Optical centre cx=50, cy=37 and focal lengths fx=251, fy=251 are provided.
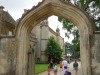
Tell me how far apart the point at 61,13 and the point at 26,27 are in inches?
82.1

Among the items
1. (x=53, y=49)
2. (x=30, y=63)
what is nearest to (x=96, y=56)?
(x=30, y=63)

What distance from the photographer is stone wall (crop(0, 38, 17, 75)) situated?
1352 cm

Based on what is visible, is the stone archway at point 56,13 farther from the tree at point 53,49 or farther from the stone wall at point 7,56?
the tree at point 53,49

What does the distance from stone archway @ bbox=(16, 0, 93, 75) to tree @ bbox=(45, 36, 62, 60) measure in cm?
4137

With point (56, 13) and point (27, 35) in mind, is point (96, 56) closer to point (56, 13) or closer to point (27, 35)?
point (56, 13)

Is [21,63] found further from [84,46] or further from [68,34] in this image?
[68,34]

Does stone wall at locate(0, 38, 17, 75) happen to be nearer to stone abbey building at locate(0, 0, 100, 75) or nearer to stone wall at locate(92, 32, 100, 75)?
stone abbey building at locate(0, 0, 100, 75)

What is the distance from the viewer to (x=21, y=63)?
535 inches

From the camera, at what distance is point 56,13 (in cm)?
1417

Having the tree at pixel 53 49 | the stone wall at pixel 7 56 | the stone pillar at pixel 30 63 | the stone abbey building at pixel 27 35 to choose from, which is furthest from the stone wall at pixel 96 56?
the tree at pixel 53 49

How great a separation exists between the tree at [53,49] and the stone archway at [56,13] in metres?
41.4

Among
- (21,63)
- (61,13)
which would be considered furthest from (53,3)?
(21,63)

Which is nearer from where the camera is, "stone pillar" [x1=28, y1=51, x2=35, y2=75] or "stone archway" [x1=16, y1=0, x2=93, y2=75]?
"stone archway" [x1=16, y1=0, x2=93, y2=75]

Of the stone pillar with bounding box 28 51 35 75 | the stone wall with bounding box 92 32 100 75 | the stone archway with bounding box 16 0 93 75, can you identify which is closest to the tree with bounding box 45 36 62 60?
the stone pillar with bounding box 28 51 35 75
